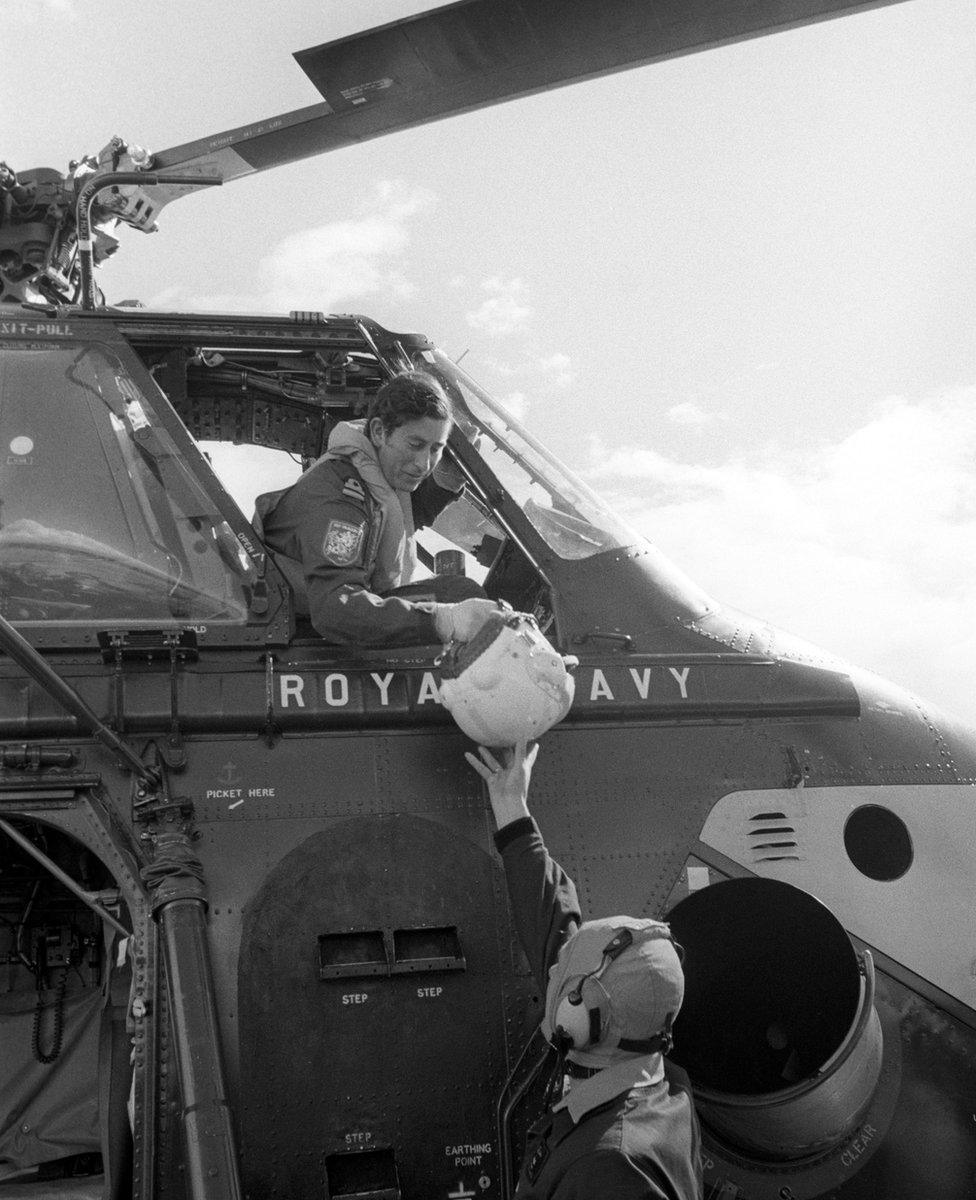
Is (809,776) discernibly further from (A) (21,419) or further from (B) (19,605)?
(A) (21,419)

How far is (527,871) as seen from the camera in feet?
12.1

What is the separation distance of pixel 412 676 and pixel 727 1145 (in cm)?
161

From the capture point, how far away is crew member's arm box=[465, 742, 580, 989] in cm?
357

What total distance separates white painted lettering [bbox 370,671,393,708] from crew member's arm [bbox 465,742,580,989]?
304mm

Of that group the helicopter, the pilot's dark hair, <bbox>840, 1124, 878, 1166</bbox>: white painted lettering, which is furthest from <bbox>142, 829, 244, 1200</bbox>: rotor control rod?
<bbox>840, 1124, 878, 1166</bbox>: white painted lettering

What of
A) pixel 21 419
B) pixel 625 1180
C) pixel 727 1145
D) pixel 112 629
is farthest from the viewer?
pixel 21 419

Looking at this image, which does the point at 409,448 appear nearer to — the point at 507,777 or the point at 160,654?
the point at 160,654

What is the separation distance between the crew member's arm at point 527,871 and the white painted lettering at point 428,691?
0.21 metres

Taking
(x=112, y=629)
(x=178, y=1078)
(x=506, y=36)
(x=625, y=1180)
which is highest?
(x=506, y=36)

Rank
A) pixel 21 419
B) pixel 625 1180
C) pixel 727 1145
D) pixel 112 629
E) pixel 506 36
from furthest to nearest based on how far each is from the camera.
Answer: pixel 506 36 → pixel 21 419 → pixel 112 629 → pixel 727 1145 → pixel 625 1180

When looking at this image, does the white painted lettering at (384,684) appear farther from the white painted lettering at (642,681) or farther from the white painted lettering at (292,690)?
the white painted lettering at (642,681)

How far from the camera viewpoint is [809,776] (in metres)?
4.27

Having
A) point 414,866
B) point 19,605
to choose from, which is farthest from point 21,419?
point 414,866

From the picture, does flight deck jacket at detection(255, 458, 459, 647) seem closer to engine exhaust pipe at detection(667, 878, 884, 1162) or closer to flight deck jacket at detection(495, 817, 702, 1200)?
engine exhaust pipe at detection(667, 878, 884, 1162)
